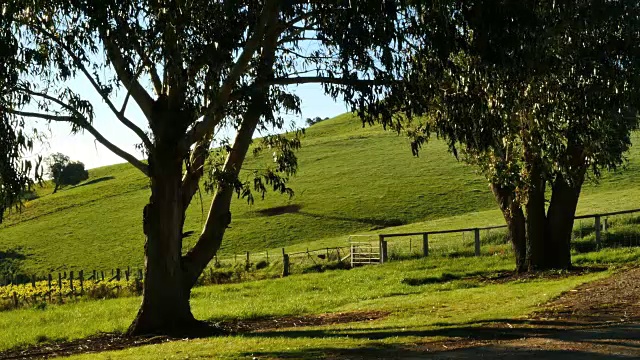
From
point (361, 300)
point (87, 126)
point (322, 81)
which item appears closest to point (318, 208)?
point (361, 300)

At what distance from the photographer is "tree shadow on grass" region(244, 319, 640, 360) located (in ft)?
34.8

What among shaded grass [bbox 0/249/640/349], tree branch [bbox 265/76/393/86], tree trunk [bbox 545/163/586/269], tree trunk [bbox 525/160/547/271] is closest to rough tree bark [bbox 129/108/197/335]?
tree branch [bbox 265/76/393/86]

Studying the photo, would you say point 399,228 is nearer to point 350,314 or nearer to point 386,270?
point 386,270

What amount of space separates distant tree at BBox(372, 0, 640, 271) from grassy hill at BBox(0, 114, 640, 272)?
86.2 feet

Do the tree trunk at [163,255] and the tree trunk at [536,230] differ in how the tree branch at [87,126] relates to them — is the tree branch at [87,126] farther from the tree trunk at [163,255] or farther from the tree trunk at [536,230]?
the tree trunk at [536,230]

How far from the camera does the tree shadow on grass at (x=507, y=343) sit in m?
10.6

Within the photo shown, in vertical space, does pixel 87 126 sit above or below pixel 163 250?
above

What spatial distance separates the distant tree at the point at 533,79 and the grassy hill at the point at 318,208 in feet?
86.2

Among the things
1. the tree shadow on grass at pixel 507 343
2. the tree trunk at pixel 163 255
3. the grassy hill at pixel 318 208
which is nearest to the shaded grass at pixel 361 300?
the tree shadow on grass at pixel 507 343

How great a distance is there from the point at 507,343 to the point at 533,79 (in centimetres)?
704

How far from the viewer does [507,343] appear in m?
11.6

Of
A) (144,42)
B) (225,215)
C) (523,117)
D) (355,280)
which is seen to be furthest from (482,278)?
(144,42)

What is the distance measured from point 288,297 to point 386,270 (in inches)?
263

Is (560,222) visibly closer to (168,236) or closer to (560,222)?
(560,222)
